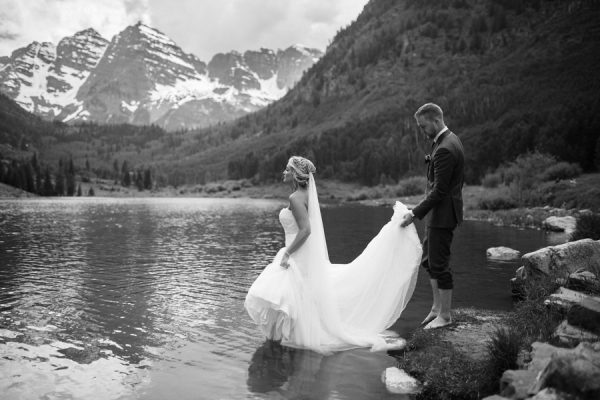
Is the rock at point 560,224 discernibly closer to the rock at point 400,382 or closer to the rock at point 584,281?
the rock at point 584,281

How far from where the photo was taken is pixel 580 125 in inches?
2859

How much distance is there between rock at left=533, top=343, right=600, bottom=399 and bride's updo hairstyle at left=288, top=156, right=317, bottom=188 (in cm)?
551

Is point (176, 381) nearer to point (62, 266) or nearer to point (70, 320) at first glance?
point (70, 320)

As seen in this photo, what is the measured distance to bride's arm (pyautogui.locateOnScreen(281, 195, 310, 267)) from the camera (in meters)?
9.65

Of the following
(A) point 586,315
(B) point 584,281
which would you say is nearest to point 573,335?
(A) point 586,315

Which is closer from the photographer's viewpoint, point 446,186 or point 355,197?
point 446,186

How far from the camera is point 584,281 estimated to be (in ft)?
31.9

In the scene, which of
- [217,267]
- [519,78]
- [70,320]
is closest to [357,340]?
[70,320]

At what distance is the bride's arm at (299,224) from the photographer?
31.7 ft

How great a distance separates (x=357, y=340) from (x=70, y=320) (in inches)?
299

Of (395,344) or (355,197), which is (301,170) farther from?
(355,197)

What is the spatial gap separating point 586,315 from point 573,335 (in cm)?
39

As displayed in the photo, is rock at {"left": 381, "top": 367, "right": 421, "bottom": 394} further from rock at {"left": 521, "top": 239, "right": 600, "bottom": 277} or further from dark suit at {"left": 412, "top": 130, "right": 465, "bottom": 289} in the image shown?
rock at {"left": 521, "top": 239, "right": 600, "bottom": 277}

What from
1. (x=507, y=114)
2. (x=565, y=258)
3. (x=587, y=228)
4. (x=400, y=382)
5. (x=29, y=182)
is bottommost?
(x=400, y=382)
